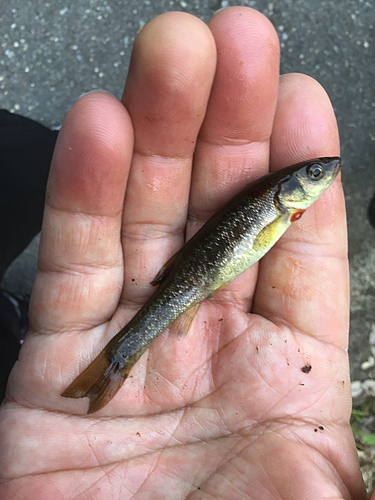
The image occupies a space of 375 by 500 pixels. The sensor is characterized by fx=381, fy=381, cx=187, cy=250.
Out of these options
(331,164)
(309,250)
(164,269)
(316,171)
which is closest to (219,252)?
(164,269)

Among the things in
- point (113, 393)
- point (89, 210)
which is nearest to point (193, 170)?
point (89, 210)

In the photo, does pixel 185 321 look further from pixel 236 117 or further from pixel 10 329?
pixel 10 329

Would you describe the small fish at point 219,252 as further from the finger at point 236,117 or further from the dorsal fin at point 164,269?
the finger at point 236,117

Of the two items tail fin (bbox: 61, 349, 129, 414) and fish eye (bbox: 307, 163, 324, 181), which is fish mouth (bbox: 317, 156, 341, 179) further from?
tail fin (bbox: 61, 349, 129, 414)

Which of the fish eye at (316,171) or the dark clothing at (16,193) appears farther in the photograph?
the dark clothing at (16,193)

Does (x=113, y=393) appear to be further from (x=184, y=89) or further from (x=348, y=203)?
(x=348, y=203)

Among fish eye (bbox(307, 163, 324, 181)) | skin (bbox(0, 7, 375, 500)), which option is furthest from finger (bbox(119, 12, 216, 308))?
fish eye (bbox(307, 163, 324, 181))

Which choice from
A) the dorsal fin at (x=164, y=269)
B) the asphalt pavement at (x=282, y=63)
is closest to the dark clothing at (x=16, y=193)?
the asphalt pavement at (x=282, y=63)
